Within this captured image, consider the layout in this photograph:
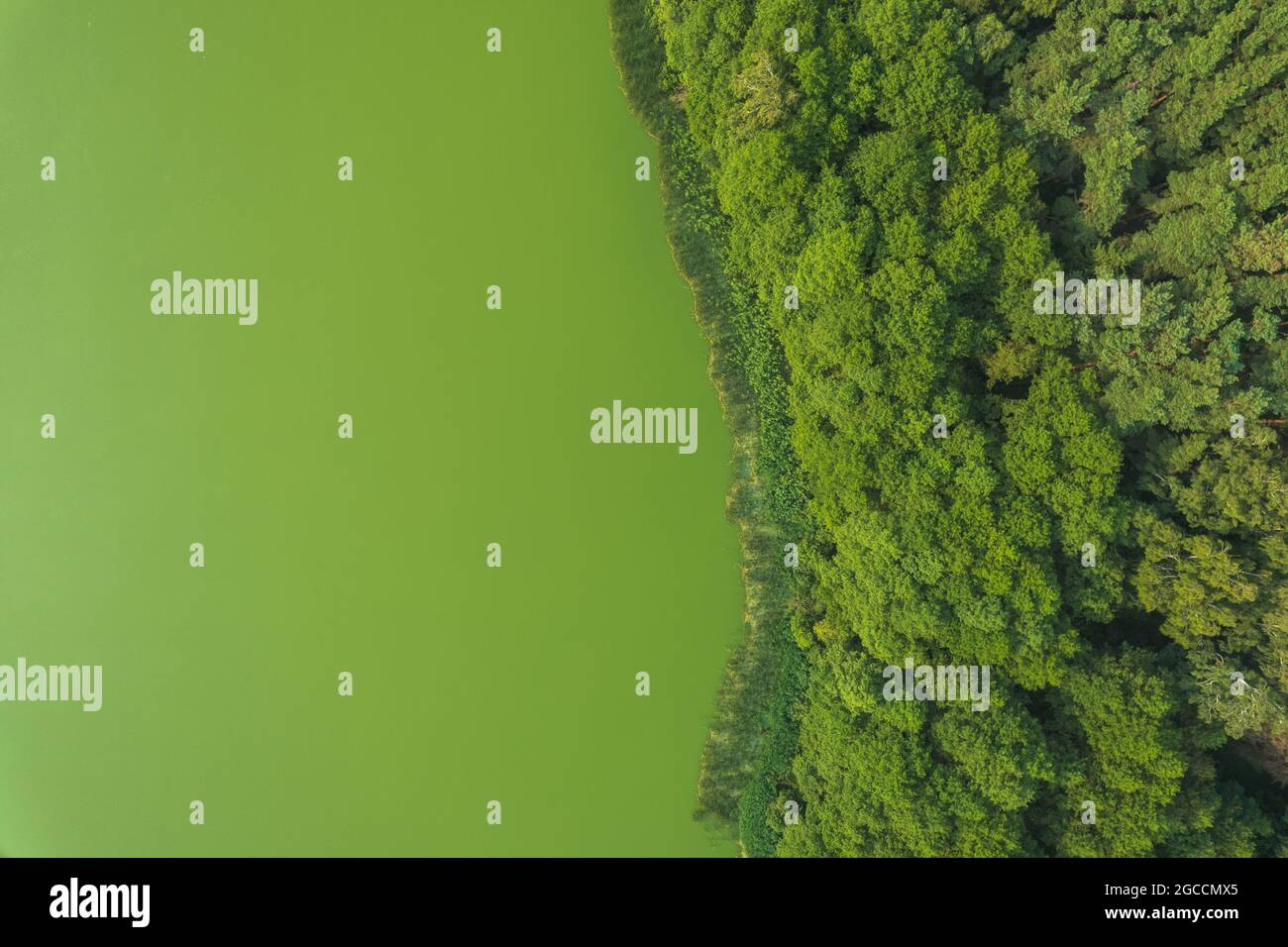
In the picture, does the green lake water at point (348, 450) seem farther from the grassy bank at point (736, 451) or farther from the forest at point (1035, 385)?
the forest at point (1035, 385)

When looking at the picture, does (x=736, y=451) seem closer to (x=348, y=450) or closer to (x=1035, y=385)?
(x=1035, y=385)

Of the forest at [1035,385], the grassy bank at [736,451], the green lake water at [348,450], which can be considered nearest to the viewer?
the forest at [1035,385]

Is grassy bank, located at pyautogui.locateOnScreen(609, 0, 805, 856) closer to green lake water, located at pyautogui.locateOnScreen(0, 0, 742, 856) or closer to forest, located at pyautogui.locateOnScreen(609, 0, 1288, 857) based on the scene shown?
green lake water, located at pyautogui.locateOnScreen(0, 0, 742, 856)

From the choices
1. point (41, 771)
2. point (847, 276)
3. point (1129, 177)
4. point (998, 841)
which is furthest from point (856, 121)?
point (41, 771)

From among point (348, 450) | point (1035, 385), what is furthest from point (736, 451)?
point (348, 450)

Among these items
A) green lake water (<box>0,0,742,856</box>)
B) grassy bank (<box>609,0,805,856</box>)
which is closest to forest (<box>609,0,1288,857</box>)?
grassy bank (<box>609,0,805,856</box>)

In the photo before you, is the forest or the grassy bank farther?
the grassy bank

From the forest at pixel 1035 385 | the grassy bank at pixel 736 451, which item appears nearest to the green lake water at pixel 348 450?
the grassy bank at pixel 736 451

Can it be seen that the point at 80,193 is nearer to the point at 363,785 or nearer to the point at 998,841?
the point at 363,785
